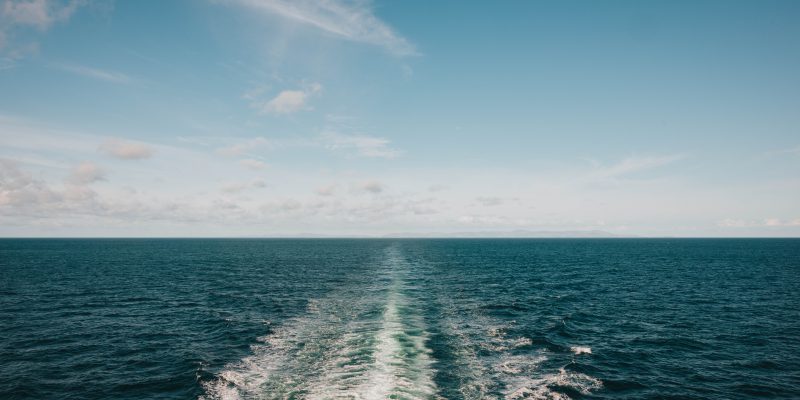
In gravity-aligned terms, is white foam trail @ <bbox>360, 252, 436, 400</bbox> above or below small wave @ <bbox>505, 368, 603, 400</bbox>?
above

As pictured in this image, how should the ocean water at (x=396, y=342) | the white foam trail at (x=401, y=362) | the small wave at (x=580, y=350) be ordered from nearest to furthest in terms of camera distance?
the white foam trail at (x=401, y=362) < the ocean water at (x=396, y=342) < the small wave at (x=580, y=350)

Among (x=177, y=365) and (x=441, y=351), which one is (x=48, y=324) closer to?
(x=177, y=365)

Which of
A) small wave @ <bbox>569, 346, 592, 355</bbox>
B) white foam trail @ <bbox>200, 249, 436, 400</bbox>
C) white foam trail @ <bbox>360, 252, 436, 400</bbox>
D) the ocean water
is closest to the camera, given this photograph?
white foam trail @ <bbox>360, 252, 436, 400</bbox>

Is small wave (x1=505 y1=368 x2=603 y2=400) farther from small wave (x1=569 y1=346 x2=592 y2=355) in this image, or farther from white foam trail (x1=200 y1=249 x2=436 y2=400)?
white foam trail (x1=200 y1=249 x2=436 y2=400)

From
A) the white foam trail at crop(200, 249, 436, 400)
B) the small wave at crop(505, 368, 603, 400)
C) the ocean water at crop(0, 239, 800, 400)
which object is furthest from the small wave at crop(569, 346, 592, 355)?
the white foam trail at crop(200, 249, 436, 400)

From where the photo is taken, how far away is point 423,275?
90750mm

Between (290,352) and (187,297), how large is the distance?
35.6 metres

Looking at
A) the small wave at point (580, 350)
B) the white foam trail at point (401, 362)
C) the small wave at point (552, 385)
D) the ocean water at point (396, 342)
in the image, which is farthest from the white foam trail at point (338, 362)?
the small wave at point (580, 350)

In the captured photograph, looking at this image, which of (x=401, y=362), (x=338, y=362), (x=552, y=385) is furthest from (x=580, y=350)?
(x=338, y=362)

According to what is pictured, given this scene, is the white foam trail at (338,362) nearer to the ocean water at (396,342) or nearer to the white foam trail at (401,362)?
the white foam trail at (401,362)

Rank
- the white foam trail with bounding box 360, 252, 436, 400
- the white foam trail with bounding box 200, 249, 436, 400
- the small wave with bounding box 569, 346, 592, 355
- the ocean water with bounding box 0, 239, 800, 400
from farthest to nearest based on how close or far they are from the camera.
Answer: the small wave with bounding box 569, 346, 592, 355 < the ocean water with bounding box 0, 239, 800, 400 < the white foam trail with bounding box 200, 249, 436, 400 < the white foam trail with bounding box 360, 252, 436, 400

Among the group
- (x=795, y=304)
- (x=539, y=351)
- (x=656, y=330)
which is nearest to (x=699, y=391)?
(x=539, y=351)

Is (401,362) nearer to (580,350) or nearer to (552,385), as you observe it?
(552,385)

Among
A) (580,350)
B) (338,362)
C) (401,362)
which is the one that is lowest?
(580,350)
